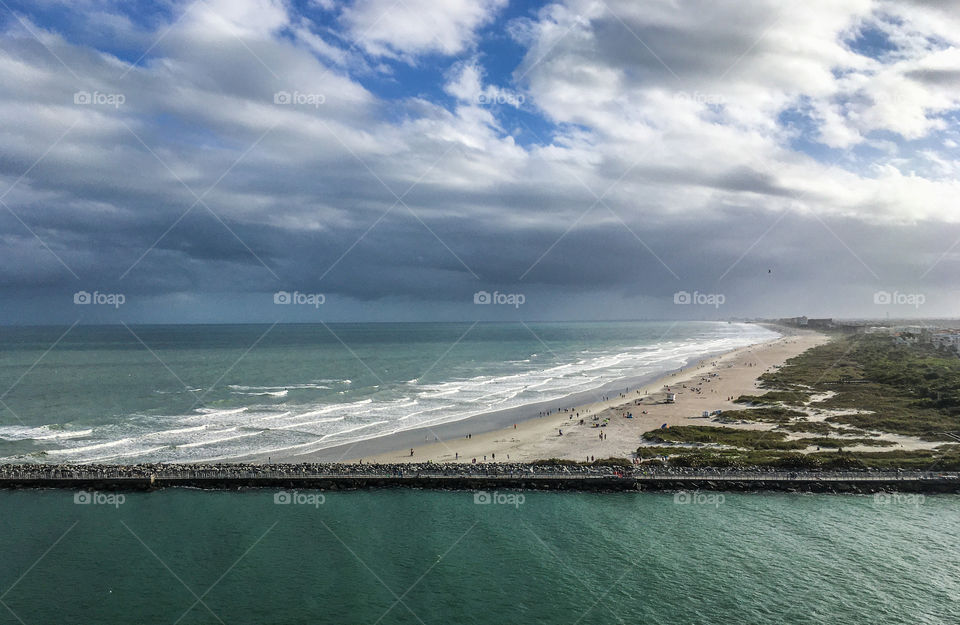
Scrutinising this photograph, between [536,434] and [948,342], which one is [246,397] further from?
[948,342]

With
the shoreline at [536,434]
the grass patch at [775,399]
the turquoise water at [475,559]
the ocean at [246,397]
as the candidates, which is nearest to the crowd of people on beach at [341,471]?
the turquoise water at [475,559]

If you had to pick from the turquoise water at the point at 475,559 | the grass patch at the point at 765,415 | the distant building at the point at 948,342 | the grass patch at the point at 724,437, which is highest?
the distant building at the point at 948,342

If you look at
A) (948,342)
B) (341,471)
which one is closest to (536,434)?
(341,471)

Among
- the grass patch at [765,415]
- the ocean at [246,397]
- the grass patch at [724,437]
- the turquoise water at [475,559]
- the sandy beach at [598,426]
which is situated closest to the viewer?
the turquoise water at [475,559]

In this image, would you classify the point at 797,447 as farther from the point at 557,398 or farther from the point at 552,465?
the point at 557,398

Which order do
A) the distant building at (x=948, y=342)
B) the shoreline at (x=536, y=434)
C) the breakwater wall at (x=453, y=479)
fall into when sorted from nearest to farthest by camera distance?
the breakwater wall at (x=453, y=479) < the shoreline at (x=536, y=434) < the distant building at (x=948, y=342)

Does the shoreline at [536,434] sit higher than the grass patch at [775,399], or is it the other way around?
the grass patch at [775,399]

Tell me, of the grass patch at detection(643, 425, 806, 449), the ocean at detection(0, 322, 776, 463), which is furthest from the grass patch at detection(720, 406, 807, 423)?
the ocean at detection(0, 322, 776, 463)

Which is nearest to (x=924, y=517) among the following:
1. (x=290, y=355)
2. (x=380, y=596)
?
(x=380, y=596)

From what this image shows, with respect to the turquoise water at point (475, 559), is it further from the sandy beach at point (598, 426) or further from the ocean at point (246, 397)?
the ocean at point (246, 397)
